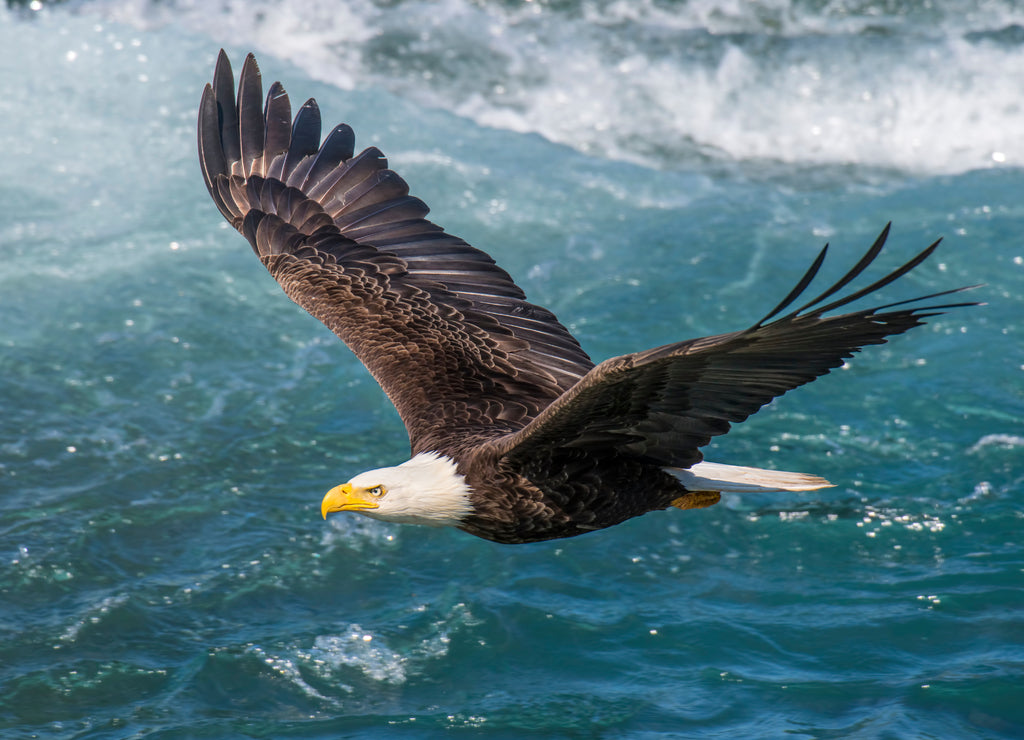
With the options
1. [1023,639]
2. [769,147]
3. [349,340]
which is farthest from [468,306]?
[769,147]

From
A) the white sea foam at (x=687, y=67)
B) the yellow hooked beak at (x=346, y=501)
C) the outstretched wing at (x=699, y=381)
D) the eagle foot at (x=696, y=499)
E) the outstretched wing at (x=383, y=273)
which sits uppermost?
the white sea foam at (x=687, y=67)

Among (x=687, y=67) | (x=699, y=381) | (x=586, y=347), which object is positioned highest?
(x=687, y=67)

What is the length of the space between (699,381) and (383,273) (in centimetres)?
247

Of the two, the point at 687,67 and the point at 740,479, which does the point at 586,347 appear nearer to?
the point at 740,479

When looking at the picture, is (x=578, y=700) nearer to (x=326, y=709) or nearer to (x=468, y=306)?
(x=326, y=709)

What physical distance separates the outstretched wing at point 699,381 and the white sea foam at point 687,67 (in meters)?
8.24

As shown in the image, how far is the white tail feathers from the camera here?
5078 millimetres

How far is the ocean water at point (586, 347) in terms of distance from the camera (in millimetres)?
6004

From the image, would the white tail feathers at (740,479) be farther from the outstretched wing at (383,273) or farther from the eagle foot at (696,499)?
the outstretched wing at (383,273)

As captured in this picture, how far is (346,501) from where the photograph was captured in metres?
4.93

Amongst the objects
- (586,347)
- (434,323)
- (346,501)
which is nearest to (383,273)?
(434,323)

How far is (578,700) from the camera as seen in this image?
5.87 metres

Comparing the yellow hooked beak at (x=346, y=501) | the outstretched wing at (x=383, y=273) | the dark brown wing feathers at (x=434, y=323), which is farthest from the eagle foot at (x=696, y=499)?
the yellow hooked beak at (x=346, y=501)

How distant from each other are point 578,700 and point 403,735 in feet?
2.74
